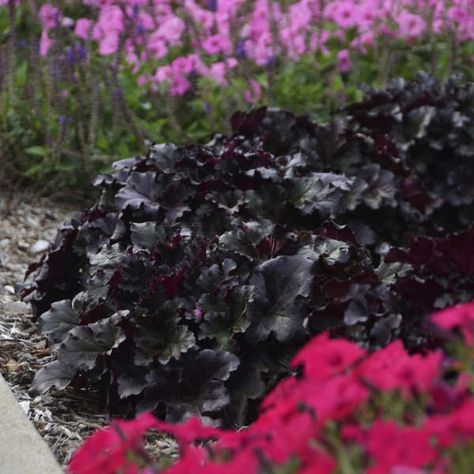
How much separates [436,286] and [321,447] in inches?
49.4

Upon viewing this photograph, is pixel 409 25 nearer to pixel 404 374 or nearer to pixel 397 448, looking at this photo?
pixel 404 374

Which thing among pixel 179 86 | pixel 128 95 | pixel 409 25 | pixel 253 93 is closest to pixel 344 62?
pixel 409 25

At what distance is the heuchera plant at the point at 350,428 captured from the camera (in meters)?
1.19

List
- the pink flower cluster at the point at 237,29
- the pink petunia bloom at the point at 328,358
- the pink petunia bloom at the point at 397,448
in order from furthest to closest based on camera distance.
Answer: the pink flower cluster at the point at 237,29, the pink petunia bloom at the point at 328,358, the pink petunia bloom at the point at 397,448

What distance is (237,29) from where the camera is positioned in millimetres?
5500

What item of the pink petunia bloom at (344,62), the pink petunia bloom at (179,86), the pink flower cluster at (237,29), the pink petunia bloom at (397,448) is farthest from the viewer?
the pink petunia bloom at (344,62)

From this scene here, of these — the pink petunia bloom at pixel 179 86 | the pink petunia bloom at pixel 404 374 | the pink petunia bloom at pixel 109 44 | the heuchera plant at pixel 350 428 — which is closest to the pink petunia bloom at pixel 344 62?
the pink petunia bloom at pixel 179 86

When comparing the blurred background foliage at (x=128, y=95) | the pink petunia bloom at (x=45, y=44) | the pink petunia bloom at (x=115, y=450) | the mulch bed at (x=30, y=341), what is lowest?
the mulch bed at (x=30, y=341)

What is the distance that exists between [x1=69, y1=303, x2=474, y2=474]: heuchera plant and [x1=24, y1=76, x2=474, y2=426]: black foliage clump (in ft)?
3.10

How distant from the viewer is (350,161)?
397 cm

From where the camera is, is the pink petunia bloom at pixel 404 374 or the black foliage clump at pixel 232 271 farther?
the black foliage clump at pixel 232 271

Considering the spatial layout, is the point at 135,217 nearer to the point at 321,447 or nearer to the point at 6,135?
the point at 6,135

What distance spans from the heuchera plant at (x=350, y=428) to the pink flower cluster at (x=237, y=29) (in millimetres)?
3979

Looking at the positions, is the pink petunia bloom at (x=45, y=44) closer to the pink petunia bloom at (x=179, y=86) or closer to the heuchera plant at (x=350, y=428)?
the pink petunia bloom at (x=179, y=86)
